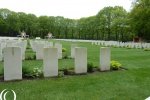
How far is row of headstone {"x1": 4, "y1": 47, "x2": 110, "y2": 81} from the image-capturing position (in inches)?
356

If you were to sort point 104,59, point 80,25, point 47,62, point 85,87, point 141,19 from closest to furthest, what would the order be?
point 85,87, point 47,62, point 104,59, point 141,19, point 80,25

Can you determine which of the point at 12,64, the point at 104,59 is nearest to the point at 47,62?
the point at 12,64

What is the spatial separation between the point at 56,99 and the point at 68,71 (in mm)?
3717

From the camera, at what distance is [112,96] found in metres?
7.46

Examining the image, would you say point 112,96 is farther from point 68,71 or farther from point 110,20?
point 110,20

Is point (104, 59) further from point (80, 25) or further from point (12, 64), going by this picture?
point (80, 25)

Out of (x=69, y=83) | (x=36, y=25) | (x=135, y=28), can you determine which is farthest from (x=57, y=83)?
(x=36, y=25)

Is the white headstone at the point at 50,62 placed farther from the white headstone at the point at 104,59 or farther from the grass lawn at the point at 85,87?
the white headstone at the point at 104,59

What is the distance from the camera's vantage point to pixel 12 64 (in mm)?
9078

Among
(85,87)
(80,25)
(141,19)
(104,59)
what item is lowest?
(85,87)

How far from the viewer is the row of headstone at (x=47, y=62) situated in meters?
9.03

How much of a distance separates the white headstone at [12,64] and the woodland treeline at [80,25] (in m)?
43.7

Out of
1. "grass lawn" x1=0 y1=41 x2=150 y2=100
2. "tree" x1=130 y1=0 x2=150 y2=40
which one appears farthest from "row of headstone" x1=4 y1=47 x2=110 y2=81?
"tree" x1=130 y1=0 x2=150 y2=40

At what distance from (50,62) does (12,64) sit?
137cm
